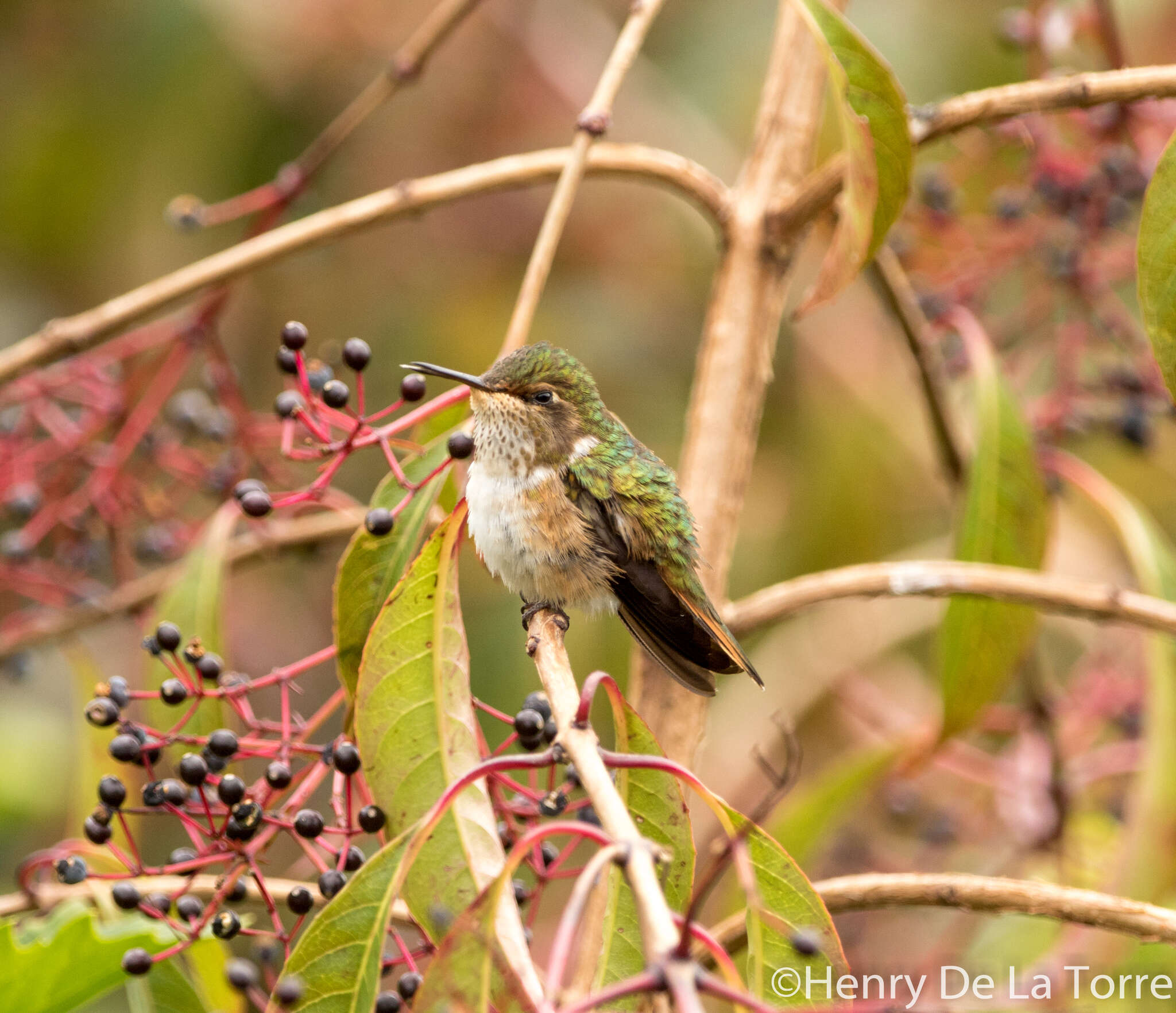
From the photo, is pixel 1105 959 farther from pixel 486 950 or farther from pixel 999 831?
pixel 486 950

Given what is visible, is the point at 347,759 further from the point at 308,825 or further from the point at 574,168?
the point at 574,168

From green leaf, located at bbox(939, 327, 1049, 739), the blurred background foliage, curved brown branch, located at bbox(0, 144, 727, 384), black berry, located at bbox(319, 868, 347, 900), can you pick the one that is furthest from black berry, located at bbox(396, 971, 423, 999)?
the blurred background foliage

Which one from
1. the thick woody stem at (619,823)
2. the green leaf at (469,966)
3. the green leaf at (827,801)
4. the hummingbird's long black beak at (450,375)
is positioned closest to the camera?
the thick woody stem at (619,823)

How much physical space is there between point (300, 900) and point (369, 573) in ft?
1.52

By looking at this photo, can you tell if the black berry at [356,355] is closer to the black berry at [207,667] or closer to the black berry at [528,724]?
the black berry at [207,667]

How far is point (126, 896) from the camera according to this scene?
1743 millimetres

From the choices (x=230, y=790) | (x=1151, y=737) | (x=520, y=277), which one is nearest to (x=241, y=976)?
(x=230, y=790)

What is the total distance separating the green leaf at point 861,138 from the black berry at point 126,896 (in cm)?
131

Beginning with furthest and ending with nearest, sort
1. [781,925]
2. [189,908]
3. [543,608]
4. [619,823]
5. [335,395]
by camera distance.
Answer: [543,608], [335,395], [189,908], [781,925], [619,823]

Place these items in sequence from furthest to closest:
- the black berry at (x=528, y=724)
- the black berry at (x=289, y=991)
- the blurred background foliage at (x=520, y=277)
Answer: the blurred background foliage at (x=520, y=277) → the black berry at (x=528, y=724) → the black berry at (x=289, y=991)

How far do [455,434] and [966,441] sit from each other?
163 centimetres

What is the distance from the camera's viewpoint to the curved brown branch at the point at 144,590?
8.68ft

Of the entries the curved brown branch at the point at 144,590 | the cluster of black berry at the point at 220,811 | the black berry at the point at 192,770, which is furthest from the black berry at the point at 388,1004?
the curved brown branch at the point at 144,590

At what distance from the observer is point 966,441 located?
9.68 ft
